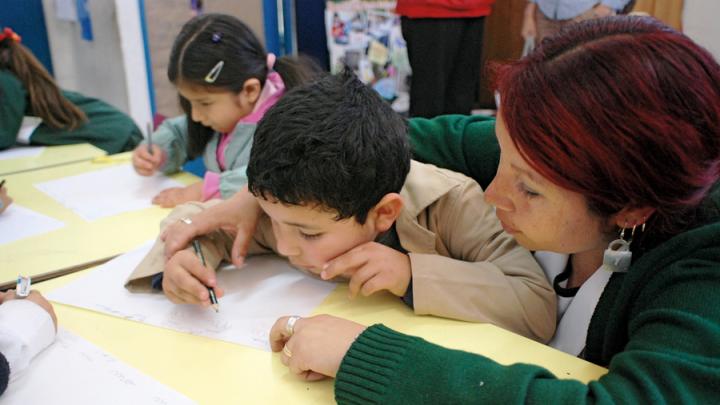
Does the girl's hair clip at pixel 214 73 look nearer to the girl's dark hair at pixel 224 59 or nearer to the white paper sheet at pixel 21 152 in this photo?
the girl's dark hair at pixel 224 59

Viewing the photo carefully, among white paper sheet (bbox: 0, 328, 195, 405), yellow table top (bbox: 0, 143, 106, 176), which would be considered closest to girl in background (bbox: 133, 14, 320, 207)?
yellow table top (bbox: 0, 143, 106, 176)

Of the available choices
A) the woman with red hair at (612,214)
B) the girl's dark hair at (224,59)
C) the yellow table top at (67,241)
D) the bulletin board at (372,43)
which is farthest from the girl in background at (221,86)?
the bulletin board at (372,43)

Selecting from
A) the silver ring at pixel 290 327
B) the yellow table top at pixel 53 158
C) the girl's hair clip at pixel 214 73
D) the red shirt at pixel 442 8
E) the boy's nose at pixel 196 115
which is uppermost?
the red shirt at pixel 442 8

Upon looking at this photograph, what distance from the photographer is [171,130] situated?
165 centimetres

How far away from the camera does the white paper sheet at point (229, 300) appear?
2.68 ft

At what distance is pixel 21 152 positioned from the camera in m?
1.85

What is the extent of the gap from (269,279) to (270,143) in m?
0.24

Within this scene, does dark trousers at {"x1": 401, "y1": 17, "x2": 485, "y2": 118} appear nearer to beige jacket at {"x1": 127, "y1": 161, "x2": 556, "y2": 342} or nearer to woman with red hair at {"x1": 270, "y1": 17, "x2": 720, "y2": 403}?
beige jacket at {"x1": 127, "y1": 161, "x2": 556, "y2": 342}

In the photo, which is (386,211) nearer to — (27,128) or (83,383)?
(83,383)

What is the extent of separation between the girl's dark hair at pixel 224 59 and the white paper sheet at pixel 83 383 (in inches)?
30.6

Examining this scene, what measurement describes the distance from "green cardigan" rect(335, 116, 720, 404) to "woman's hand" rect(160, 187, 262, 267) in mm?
357

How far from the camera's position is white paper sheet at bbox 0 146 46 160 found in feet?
5.95

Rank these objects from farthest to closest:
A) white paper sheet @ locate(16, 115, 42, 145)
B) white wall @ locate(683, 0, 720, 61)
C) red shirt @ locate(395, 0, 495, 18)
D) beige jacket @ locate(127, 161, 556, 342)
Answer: white wall @ locate(683, 0, 720, 61) < red shirt @ locate(395, 0, 495, 18) < white paper sheet @ locate(16, 115, 42, 145) < beige jacket @ locate(127, 161, 556, 342)

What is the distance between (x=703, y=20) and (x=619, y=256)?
7.72 feet
